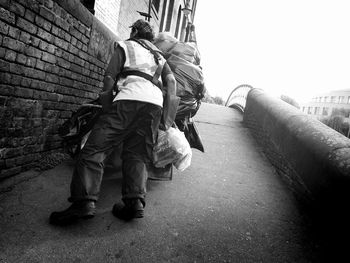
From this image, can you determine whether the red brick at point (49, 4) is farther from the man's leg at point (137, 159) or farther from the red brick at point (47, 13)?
the man's leg at point (137, 159)

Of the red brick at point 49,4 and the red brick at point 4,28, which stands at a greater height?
the red brick at point 49,4

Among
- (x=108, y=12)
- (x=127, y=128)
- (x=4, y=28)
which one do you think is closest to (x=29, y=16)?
(x=4, y=28)

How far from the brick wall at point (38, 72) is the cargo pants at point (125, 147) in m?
0.84

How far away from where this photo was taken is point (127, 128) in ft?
7.38

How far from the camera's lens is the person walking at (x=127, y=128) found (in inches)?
76.4

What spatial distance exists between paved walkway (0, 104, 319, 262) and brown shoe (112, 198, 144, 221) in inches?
2.8

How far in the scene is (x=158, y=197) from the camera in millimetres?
2596

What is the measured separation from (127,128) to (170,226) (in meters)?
0.96

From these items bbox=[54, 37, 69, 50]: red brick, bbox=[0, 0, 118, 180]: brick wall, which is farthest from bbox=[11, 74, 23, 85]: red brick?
bbox=[54, 37, 69, 50]: red brick

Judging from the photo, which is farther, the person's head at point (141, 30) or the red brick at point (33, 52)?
the person's head at point (141, 30)

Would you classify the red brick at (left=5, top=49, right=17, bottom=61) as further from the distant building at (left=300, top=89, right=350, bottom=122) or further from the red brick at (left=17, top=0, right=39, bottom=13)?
the distant building at (left=300, top=89, right=350, bottom=122)

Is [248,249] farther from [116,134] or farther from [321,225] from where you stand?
[116,134]

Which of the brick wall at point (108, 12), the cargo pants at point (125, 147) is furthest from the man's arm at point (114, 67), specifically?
the brick wall at point (108, 12)

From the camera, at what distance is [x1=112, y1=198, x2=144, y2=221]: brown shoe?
6.69ft
